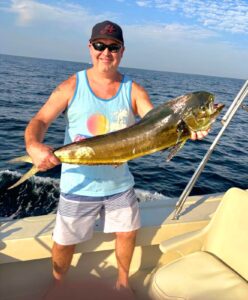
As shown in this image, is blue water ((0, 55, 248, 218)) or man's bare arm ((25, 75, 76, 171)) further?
blue water ((0, 55, 248, 218))

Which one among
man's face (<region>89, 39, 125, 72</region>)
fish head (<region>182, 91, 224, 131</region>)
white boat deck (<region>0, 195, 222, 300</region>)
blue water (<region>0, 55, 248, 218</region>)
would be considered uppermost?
man's face (<region>89, 39, 125, 72</region>)

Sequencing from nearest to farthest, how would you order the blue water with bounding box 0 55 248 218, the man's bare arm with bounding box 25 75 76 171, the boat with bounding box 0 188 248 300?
the man's bare arm with bounding box 25 75 76 171, the boat with bounding box 0 188 248 300, the blue water with bounding box 0 55 248 218

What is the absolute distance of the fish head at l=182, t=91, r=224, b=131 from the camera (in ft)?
7.34

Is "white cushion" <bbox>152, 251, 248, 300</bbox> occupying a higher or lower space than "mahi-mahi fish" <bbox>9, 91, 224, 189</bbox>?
lower

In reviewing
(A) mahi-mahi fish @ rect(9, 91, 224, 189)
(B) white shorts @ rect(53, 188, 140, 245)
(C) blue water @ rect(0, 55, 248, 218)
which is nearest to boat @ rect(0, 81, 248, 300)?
(B) white shorts @ rect(53, 188, 140, 245)

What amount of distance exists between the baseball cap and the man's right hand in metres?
0.92

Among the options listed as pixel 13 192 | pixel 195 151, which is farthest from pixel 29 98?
pixel 13 192

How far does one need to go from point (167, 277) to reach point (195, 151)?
31.7 ft

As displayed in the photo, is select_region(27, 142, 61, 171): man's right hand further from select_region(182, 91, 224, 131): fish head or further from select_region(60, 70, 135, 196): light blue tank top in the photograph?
select_region(182, 91, 224, 131): fish head

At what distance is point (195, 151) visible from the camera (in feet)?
40.8

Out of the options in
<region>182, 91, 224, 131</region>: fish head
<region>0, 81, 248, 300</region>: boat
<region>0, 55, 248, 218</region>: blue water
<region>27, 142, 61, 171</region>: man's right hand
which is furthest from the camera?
<region>0, 55, 248, 218</region>: blue water

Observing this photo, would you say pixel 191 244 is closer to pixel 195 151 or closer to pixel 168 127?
pixel 168 127

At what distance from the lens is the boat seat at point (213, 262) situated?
2.86m

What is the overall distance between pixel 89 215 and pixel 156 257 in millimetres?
1182
